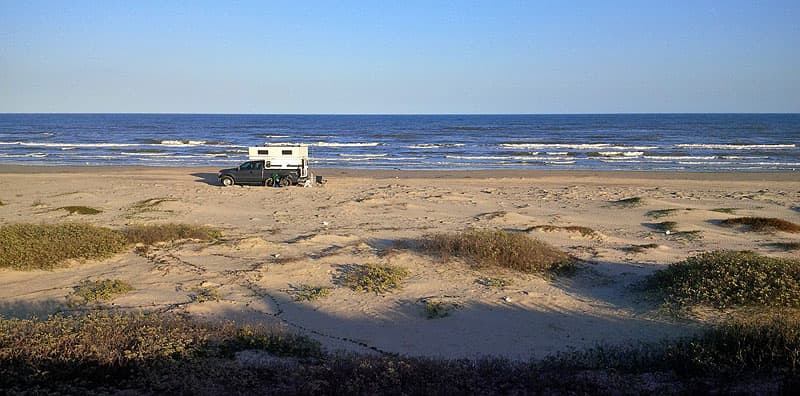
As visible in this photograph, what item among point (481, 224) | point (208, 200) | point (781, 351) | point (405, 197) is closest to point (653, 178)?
point (405, 197)

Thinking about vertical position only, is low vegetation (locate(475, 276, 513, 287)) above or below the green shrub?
below

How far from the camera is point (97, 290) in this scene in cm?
1204

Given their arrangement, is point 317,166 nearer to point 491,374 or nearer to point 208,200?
point 208,200

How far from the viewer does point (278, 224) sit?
64.2ft

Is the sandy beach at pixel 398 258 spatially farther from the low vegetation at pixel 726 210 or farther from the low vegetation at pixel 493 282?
the low vegetation at pixel 726 210

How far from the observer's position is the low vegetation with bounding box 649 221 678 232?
19.1 metres

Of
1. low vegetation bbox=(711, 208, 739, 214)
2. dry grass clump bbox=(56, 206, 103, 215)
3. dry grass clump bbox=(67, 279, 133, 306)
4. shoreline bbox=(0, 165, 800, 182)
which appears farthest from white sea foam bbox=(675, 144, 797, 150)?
dry grass clump bbox=(67, 279, 133, 306)

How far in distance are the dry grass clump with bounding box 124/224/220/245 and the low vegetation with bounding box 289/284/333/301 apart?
5007mm

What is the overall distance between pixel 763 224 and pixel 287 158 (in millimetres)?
19358

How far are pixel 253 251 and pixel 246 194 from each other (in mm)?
12053

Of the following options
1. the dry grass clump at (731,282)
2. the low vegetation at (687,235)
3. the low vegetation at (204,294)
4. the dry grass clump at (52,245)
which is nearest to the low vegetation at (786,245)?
the low vegetation at (687,235)

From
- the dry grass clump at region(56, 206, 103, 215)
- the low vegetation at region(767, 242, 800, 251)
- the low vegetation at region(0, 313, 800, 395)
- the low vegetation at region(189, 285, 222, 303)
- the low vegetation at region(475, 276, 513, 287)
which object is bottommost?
the low vegetation at region(189, 285, 222, 303)

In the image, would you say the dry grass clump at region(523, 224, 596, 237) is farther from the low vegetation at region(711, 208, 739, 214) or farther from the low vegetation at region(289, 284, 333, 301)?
the low vegetation at region(289, 284, 333, 301)

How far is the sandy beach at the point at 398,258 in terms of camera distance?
34.6 feet
